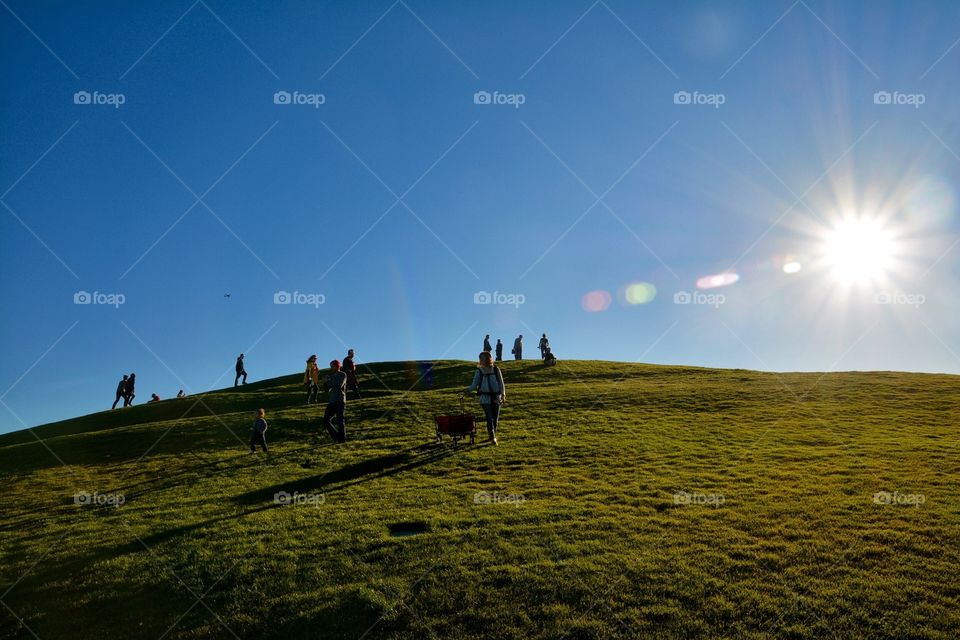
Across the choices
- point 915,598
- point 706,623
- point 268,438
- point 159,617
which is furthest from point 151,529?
point 915,598

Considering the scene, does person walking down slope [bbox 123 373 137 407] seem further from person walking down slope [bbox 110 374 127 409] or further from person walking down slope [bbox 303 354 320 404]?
person walking down slope [bbox 303 354 320 404]

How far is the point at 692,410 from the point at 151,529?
1048 inches

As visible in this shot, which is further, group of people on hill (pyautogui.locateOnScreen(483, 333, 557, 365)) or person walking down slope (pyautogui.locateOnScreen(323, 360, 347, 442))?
group of people on hill (pyautogui.locateOnScreen(483, 333, 557, 365))

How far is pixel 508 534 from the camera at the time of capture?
1305 cm

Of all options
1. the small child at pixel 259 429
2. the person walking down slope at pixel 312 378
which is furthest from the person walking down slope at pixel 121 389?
the small child at pixel 259 429

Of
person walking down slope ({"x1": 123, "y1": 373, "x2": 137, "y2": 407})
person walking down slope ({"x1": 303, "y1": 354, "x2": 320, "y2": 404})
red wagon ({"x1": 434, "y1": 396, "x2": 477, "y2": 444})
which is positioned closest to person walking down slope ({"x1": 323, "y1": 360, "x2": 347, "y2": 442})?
red wagon ({"x1": 434, "y1": 396, "x2": 477, "y2": 444})

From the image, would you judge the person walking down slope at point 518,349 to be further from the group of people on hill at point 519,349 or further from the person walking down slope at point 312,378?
the person walking down slope at point 312,378

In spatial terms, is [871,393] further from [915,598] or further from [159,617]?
[159,617]

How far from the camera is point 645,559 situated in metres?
11.3

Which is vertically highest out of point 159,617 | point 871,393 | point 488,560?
point 871,393

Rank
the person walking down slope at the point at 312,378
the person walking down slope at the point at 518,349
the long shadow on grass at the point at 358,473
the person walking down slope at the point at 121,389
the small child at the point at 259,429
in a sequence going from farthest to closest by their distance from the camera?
the person walking down slope at the point at 518,349 < the person walking down slope at the point at 121,389 < the person walking down slope at the point at 312,378 < the small child at the point at 259,429 < the long shadow on grass at the point at 358,473

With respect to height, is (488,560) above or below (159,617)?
above

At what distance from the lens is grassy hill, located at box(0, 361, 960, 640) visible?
972cm

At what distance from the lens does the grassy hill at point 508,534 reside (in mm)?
9719
